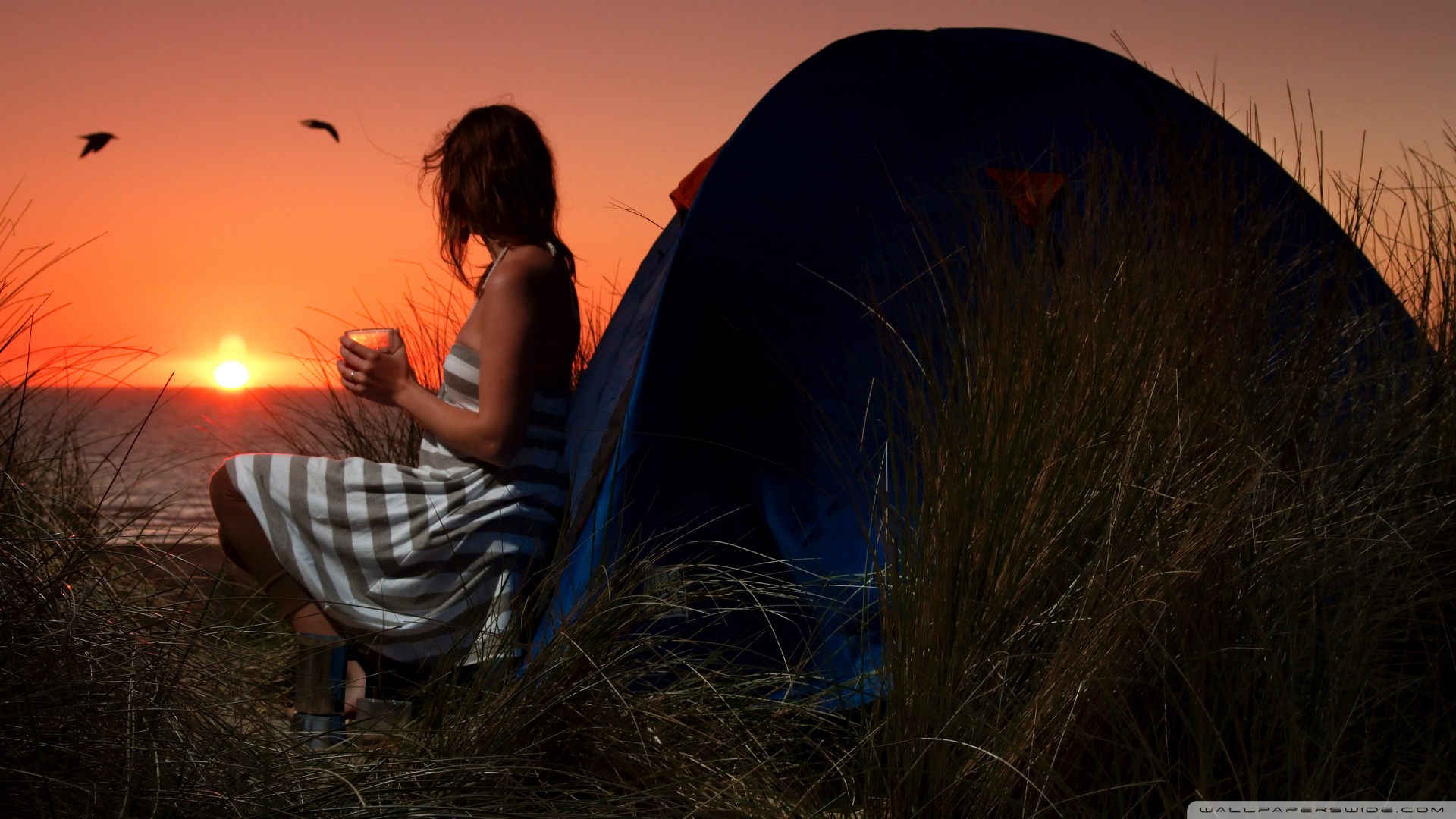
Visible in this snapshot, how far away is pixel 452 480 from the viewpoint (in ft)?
7.22

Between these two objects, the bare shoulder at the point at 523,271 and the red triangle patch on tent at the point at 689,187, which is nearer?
the bare shoulder at the point at 523,271

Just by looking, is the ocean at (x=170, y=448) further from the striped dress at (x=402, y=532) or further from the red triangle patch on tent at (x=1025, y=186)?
the red triangle patch on tent at (x=1025, y=186)

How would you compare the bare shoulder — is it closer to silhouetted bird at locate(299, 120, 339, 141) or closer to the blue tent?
the blue tent

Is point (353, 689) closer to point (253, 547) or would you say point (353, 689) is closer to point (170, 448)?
point (253, 547)

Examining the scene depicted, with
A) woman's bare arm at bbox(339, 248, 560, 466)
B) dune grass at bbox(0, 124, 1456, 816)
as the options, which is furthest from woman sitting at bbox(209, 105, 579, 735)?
dune grass at bbox(0, 124, 1456, 816)

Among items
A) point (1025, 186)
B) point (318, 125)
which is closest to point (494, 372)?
point (1025, 186)

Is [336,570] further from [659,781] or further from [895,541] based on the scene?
[895,541]

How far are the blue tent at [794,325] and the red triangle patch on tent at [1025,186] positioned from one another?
0.07 feet

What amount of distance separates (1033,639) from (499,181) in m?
1.35

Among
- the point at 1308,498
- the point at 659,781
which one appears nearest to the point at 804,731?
the point at 659,781

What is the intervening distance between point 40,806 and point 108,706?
0.43 ft

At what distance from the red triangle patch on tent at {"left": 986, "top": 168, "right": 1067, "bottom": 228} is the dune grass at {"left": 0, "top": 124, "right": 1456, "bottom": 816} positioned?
0.26 m

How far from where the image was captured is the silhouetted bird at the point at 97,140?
3.48 meters

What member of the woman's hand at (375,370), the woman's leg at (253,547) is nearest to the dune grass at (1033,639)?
the woman's leg at (253,547)
